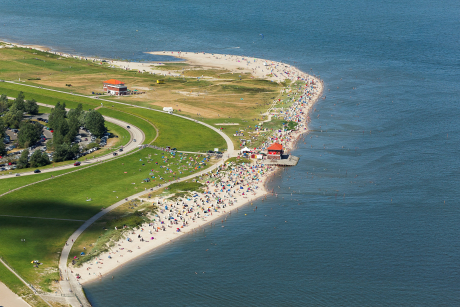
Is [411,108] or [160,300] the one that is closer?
[160,300]

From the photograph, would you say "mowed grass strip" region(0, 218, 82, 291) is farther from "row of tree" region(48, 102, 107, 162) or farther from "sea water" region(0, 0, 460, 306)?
"row of tree" region(48, 102, 107, 162)

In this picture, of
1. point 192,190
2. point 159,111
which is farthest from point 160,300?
point 159,111

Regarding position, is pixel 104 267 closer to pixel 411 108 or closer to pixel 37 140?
pixel 37 140

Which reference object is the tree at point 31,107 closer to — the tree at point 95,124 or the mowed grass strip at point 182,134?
the tree at point 95,124

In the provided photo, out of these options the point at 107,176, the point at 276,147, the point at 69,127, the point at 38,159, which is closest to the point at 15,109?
the point at 69,127

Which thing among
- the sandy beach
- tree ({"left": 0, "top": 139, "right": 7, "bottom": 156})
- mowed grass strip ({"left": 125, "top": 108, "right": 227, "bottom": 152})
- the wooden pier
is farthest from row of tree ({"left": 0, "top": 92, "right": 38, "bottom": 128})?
the wooden pier

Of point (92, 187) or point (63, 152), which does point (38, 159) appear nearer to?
point (63, 152)

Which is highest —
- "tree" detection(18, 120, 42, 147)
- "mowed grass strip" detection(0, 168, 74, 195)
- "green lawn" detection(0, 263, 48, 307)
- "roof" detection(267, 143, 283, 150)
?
"roof" detection(267, 143, 283, 150)

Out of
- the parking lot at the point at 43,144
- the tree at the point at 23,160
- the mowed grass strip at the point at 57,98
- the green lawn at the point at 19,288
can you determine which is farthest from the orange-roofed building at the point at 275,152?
the green lawn at the point at 19,288
